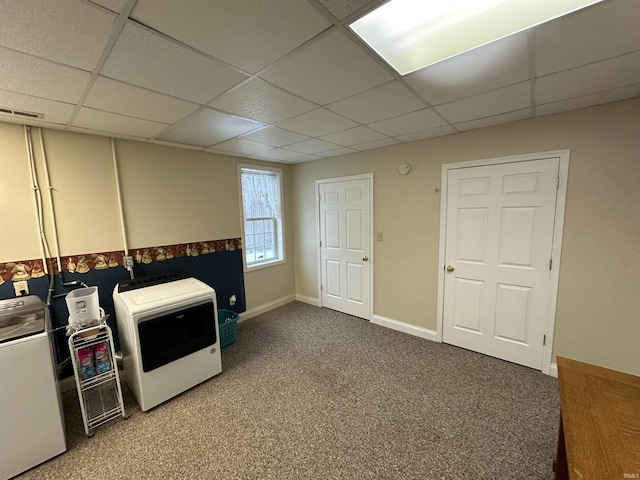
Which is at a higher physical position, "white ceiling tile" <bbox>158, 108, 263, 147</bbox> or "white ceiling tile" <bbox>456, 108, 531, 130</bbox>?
"white ceiling tile" <bbox>456, 108, 531, 130</bbox>

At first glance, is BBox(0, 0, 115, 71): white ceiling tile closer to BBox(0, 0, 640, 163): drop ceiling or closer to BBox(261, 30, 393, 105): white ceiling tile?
BBox(0, 0, 640, 163): drop ceiling

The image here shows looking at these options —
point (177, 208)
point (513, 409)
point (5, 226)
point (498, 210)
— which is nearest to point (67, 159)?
point (5, 226)

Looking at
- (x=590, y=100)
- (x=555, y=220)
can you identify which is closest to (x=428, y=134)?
(x=590, y=100)

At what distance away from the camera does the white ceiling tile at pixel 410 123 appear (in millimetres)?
2143

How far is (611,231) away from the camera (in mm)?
2059

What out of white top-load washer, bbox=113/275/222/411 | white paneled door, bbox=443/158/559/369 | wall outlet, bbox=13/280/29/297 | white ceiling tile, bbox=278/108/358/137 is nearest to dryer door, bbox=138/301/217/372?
white top-load washer, bbox=113/275/222/411

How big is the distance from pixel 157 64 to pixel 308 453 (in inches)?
95.1

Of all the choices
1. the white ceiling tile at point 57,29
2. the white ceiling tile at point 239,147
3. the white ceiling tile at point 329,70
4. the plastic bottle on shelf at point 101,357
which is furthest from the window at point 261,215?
the white ceiling tile at point 57,29

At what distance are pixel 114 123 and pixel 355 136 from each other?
212 cm

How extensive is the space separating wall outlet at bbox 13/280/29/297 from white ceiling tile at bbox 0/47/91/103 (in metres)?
1.50

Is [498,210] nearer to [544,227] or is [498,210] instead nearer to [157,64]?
[544,227]

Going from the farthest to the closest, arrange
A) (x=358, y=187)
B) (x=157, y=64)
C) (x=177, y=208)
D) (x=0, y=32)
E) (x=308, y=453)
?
(x=358, y=187), (x=177, y=208), (x=308, y=453), (x=157, y=64), (x=0, y=32)

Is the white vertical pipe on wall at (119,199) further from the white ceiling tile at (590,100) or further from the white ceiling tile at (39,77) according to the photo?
the white ceiling tile at (590,100)

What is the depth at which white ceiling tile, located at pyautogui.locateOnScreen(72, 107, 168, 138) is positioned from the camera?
6.27 ft
